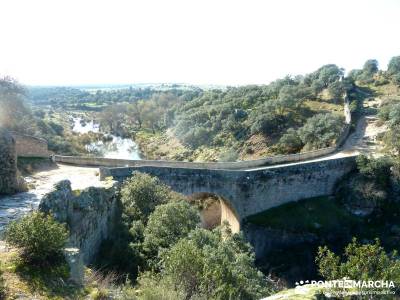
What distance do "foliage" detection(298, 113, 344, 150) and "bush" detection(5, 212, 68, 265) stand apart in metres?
29.1

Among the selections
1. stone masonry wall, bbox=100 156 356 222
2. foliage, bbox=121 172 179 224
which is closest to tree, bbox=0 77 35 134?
stone masonry wall, bbox=100 156 356 222

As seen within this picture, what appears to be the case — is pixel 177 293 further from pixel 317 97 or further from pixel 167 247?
pixel 317 97

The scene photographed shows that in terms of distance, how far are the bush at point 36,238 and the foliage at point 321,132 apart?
29121 mm

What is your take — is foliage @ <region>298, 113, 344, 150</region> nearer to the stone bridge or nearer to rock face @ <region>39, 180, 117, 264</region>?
the stone bridge

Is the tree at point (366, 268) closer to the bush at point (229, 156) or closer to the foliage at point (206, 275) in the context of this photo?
the foliage at point (206, 275)

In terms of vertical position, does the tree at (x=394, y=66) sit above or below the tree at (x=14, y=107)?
above

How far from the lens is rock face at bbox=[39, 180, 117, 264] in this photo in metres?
10.1

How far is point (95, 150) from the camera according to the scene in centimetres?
5206

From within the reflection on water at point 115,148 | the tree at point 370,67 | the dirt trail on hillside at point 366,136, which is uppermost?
the tree at point 370,67

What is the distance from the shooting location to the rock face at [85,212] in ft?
33.2

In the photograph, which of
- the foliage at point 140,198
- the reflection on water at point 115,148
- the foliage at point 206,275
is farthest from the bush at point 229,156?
the foliage at point 206,275

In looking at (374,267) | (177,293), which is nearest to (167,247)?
(177,293)

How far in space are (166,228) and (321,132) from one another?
25.2 metres

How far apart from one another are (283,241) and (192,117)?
30.3 metres
